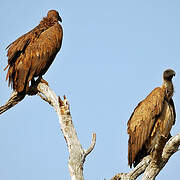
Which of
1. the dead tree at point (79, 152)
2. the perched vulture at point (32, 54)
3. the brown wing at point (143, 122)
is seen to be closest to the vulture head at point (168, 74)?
the brown wing at point (143, 122)

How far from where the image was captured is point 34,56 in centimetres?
941

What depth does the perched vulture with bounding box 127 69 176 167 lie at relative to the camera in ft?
29.3

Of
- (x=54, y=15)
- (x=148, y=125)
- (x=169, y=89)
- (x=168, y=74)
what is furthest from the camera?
(x=54, y=15)

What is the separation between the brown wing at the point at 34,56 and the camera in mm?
9148

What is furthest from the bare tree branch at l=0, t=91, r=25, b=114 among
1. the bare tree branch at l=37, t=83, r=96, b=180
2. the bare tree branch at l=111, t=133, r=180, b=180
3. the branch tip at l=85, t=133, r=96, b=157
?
the bare tree branch at l=111, t=133, r=180, b=180

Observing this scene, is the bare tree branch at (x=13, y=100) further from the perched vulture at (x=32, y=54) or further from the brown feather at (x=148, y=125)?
the brown feather at (x=148, y=125)

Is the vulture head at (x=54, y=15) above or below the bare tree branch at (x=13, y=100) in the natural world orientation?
above

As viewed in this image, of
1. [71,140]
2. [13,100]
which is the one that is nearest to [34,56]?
[13,100]

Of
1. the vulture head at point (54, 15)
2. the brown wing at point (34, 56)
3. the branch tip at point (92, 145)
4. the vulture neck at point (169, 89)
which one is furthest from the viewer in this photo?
the vulture head at point (54, 15)

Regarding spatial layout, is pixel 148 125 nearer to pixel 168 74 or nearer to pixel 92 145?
pixel 168 74

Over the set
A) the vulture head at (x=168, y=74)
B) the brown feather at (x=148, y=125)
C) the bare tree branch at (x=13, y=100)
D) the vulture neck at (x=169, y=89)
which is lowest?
the brown feather at (x=148, y=125)

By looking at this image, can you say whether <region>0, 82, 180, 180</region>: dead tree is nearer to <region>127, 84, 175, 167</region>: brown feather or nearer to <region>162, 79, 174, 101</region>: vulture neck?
<region>127, 84, 175, 167</region>: brown feather

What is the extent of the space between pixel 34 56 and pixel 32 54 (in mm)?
69

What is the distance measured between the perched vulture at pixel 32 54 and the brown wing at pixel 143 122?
242 centimetres
